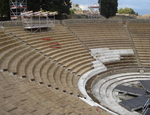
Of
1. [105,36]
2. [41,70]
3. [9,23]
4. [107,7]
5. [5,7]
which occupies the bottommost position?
[41,70]

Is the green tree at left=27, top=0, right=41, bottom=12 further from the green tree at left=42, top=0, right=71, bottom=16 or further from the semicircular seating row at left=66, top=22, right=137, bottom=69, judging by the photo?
the semicircular seating row at left=66, top=22, right=137, bottom=69

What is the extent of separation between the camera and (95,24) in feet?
70.7

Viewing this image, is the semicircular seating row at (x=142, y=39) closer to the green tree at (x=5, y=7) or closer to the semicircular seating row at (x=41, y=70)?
the semicircular seating row at (x=41, y=70)

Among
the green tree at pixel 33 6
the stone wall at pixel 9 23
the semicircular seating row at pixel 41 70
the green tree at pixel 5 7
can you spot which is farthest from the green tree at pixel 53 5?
the stone wall at pixel 9 23

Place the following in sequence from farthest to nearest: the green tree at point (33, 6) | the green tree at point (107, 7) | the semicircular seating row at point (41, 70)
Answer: the green tree at point (107, 7) < the green tree at point (33, 6) < the semicircular seating row at point (41, 70)

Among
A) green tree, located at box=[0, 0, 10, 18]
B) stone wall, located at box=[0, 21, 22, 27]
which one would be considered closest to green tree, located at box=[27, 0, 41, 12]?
green tree, located at box=[0, 0, 10, 18]

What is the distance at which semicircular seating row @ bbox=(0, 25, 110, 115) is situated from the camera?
5.94 metres

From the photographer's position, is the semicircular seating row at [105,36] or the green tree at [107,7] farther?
the green tree at [107,7]

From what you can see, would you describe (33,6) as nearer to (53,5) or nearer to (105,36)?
(53,5)

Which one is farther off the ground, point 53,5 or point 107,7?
point 107,7

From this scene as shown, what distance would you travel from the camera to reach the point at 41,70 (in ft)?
36.4

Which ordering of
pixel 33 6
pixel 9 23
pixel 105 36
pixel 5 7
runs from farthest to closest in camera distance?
pixel 33 6, pixel 5 7, pixel 105 36, pixel 9 23

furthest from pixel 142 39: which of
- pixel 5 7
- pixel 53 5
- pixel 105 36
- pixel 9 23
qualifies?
pixel 5 7

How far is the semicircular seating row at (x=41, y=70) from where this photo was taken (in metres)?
5.94
